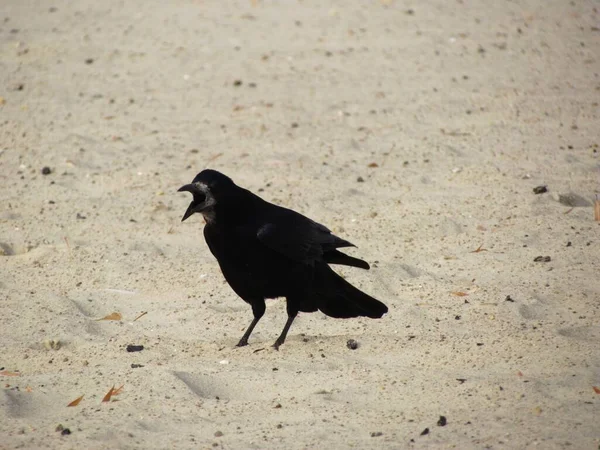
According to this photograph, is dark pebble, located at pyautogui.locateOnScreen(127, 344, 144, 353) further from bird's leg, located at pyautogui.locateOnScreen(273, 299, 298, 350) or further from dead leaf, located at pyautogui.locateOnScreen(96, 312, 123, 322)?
bird's leg, located at pyautogui.locateOnScreen(273, 299, 298, 350)

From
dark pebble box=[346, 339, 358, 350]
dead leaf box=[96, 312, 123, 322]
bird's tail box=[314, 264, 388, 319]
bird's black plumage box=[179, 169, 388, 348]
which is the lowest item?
dead leaf box=[96, 312, 123, 322]

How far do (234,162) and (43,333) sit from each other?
293 cm

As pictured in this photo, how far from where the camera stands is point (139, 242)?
6.42 m

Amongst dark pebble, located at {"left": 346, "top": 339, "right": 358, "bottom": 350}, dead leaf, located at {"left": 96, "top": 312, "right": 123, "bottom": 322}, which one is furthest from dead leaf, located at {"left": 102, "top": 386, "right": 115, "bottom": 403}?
dark pebble, located at {"left": 346, "top": 339, "right": 358, "bottom": 350}

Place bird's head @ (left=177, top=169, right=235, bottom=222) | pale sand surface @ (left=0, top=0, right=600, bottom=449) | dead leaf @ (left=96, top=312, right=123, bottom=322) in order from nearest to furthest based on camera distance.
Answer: pale sand surface @ (left=0, top=0, right=600, bottom=449)
bird's head @ (left=177, top=169, right=235, bottom=222)
dead leaf @ (left=96, top=312, right=123, bottom=322)

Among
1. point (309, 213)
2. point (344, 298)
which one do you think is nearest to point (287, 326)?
point (344, 298)

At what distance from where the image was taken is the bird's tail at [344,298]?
516cm

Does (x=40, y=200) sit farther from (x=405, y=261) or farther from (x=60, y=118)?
(x=405, y=261)

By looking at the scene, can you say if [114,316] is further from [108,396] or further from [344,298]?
[344,298]

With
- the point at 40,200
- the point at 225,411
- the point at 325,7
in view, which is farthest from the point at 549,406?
the point at 325,7

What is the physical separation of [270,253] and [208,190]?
0.49m

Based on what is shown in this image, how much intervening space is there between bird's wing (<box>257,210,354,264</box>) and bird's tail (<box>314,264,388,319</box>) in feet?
0.50

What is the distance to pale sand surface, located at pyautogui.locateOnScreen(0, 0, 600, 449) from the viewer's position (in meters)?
4.24

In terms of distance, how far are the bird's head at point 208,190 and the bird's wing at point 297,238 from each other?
29 cm
